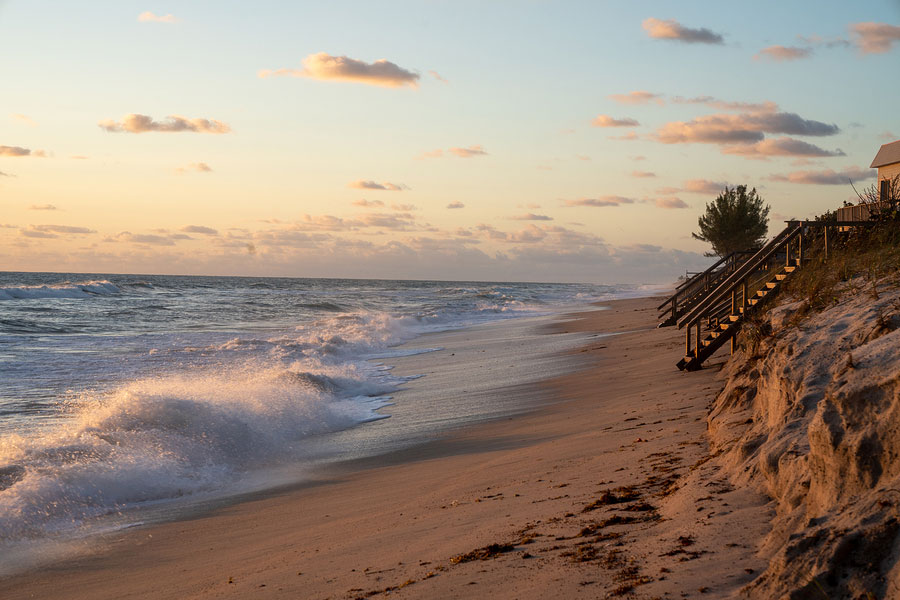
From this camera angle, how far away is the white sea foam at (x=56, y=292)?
54.9 m

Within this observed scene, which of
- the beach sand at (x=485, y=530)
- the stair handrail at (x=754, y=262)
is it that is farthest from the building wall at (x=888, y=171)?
the beach sand at (x=485, y=530)

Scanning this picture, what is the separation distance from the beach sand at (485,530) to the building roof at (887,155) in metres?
24.7

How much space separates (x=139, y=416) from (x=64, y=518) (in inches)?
136

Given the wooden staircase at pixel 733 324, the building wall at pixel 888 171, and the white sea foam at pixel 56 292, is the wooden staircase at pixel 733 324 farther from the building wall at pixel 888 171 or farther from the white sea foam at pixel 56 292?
the white sea foam at pixel 56 292

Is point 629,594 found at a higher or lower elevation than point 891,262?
lower

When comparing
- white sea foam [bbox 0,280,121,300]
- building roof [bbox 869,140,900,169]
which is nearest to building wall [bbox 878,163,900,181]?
building roof [bbox 869,140,900,169]

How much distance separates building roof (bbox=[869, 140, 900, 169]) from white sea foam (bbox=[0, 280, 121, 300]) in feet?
178

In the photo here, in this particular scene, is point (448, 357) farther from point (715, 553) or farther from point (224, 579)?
point (715, 553)

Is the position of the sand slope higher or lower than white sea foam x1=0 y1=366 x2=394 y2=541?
higher

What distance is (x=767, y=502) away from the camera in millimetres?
4699

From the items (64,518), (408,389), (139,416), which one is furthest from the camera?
(408,389)

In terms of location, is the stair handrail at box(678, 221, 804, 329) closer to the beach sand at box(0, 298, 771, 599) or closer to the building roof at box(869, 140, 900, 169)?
the beach sand at box(0, 298, 771, 599)

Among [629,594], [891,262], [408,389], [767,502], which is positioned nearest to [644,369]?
[408,389]

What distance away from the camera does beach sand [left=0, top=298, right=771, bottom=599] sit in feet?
14.0
